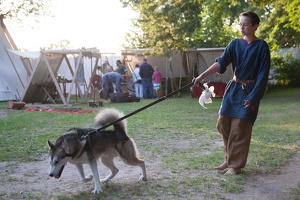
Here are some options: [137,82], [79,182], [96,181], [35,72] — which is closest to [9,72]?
[35,72]

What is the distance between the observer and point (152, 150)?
7.03 meters

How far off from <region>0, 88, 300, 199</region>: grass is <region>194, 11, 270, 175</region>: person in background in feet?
1.30

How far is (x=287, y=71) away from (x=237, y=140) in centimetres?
2262

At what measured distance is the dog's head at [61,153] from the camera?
4.35 meters

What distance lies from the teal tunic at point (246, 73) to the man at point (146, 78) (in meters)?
16.7

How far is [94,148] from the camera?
4699mm

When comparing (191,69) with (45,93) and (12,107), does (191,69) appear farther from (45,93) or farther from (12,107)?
(12,107)

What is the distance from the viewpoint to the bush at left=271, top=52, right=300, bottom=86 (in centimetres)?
2600

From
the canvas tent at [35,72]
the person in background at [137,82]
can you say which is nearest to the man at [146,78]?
the person in background at [137,82]

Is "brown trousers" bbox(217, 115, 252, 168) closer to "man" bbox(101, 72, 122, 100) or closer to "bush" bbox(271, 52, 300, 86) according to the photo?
"man" bbox(101, 72, 122, 100)

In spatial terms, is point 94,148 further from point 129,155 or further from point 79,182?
point 79,182

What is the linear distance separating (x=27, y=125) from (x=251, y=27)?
7.23 metres

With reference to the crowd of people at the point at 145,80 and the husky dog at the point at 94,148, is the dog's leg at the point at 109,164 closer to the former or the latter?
the husky dog at the point at 94,148

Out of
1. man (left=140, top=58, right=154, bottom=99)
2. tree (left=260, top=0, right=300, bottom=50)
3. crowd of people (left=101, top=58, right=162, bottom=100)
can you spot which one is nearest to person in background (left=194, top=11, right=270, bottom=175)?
tree (left=260, top=0, right=300, bottom=50)
